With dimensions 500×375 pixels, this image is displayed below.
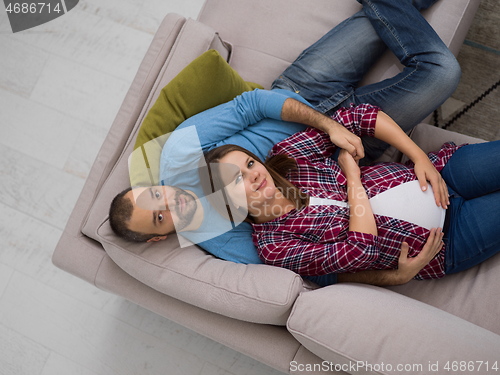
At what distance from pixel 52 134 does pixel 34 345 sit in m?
0.96

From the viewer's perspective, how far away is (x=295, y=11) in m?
1.65

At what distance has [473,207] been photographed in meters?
1.34

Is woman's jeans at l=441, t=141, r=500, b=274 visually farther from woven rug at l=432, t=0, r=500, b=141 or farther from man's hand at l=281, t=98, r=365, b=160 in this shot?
woven rug at l=432, t=0, r=500, b=141

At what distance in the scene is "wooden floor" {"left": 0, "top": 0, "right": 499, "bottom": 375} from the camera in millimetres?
1811

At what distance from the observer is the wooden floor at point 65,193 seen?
1811 millimetres

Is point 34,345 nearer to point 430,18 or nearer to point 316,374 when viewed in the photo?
point 316,374

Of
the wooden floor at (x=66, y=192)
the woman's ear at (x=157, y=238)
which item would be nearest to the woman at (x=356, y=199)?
the woman's ear at (x=157, y=238)

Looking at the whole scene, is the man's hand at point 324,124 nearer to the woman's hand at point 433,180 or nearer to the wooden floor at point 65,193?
the woman's hand at point 433,180

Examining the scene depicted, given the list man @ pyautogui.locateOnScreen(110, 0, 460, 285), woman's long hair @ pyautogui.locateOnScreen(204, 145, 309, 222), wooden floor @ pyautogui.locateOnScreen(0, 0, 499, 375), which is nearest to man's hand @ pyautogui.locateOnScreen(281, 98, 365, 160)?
man @ pyautogui.locateOnScreen(110, 0, 460, 285)

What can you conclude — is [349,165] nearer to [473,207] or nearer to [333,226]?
[333,226]

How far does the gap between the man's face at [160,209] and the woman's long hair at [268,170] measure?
11 cm

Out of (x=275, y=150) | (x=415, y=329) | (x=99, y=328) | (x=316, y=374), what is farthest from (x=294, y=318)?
(x=99, y=328)

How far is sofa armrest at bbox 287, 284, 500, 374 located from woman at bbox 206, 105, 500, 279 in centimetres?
14

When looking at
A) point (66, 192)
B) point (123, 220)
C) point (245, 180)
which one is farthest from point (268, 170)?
point (66, 192)
